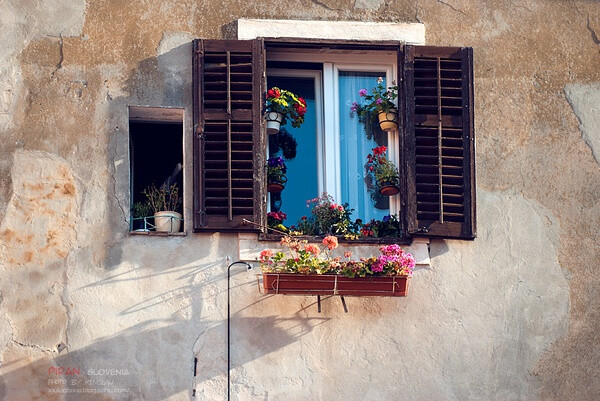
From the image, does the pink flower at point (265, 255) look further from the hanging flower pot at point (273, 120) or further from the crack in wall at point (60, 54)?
the crack in wall at point (60, 54)

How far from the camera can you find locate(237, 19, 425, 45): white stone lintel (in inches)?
449

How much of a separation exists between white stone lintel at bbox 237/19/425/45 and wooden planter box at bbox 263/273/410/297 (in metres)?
2.05

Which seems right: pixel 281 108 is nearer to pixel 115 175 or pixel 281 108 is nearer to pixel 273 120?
pixel 273 120

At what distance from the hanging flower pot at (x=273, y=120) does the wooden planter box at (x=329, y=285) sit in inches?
57.2

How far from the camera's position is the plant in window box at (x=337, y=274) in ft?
34.4

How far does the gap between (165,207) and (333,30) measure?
193 centimetres

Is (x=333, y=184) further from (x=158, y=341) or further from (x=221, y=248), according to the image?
(x=158, y=341)

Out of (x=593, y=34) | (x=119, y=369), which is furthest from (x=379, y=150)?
(x=119, y=369)

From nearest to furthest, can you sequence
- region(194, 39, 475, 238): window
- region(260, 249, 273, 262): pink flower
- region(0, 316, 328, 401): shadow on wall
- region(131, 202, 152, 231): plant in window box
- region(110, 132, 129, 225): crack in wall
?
region(0, 316, 328, 401): shadow on wall, region(260, 249, 273, 262): pink flower, region(110, 132, 129, 225): crack in wall, region(194, 39, 475, 238): window, region(131, 202, 152, 231): plant in window box

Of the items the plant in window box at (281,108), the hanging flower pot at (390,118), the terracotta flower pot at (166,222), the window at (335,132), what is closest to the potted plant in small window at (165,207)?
the terracotta flower pot at (166,222)

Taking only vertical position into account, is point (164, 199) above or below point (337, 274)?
above

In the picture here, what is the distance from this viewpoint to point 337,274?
10500 mm

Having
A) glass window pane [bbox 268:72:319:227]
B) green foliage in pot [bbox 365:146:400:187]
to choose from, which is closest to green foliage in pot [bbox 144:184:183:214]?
glass window pane [bbox 268:72:319:227]

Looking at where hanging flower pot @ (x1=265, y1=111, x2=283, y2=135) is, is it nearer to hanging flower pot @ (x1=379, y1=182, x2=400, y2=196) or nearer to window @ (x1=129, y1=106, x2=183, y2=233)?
window @ (x1=129, y1=106, x2=183, y2=233)
